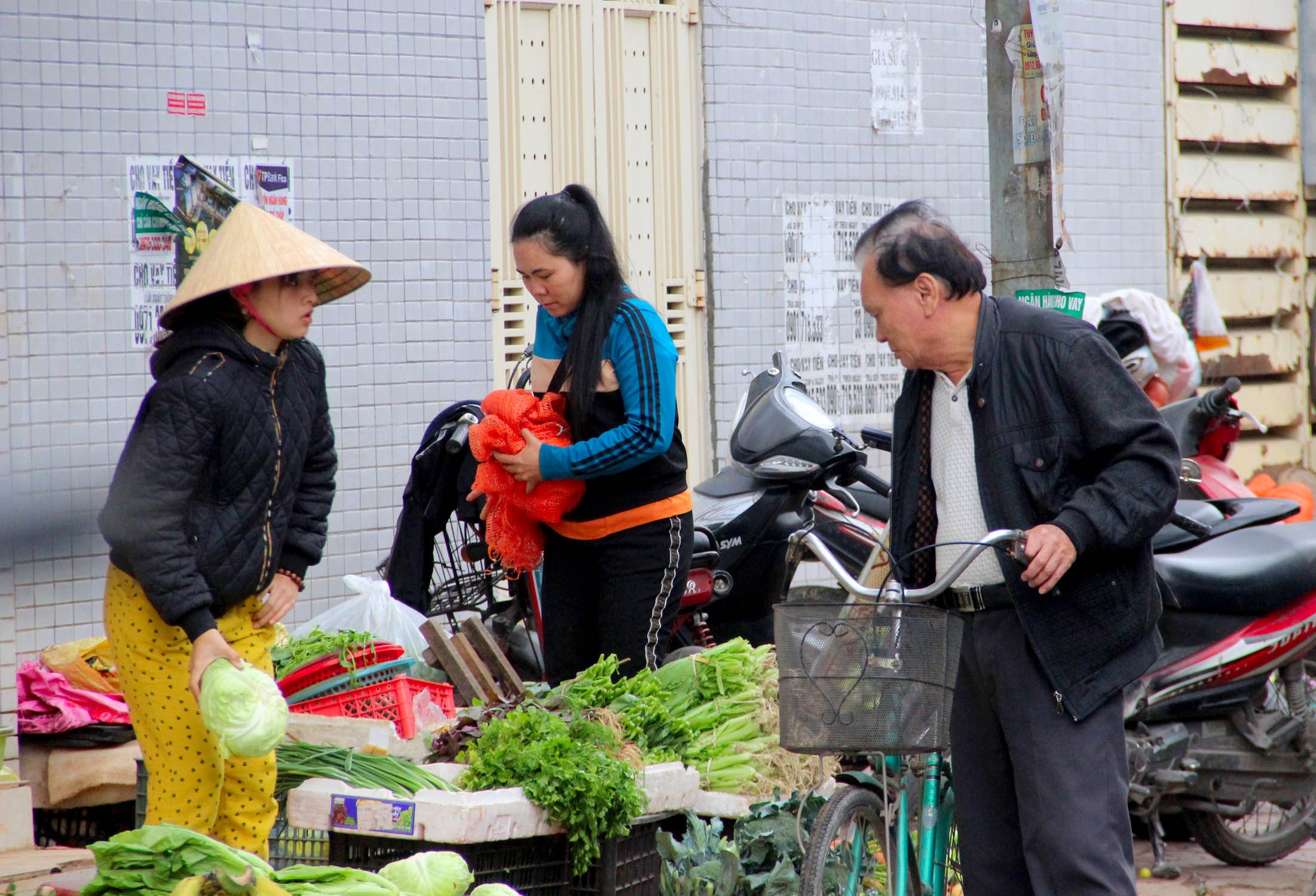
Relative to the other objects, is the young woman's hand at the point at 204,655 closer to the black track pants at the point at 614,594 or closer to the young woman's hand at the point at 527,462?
the young woman's hand at the point at 527,462

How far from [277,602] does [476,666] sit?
1.21 meters

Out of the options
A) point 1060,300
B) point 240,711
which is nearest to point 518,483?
point 240,711

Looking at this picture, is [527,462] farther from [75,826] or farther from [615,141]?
[615,141]

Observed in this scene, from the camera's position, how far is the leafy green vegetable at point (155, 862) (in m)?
2.77

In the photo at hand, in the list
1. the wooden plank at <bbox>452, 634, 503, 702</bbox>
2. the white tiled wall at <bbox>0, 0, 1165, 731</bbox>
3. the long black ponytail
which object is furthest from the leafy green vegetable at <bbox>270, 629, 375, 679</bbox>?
the long black ponytail

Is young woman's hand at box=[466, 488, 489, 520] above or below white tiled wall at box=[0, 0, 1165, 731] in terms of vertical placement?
below

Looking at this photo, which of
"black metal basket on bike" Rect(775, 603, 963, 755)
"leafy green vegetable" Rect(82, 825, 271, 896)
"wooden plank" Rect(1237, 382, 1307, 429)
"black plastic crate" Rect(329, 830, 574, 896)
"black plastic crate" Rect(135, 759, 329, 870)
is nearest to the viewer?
"leafy green vegetable" Rect(82, 825, 271, 896)

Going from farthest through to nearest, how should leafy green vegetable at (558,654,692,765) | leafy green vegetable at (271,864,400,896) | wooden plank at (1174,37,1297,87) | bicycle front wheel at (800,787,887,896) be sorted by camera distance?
1. wooden plank at (1174,37,1297,87)
2. leafy green vegetable at (558,654,692,765)
3. bicycle front wheel at (800,787,887,896)
4. leafy green vegetable at (271,864,400,896)

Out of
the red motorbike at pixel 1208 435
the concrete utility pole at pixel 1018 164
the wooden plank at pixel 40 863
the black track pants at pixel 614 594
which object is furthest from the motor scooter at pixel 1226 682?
the wooden plank at pixel 40 863

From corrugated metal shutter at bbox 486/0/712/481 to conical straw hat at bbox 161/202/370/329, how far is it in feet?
12.2

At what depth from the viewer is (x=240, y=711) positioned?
3174mm

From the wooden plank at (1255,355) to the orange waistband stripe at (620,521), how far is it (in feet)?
22.9

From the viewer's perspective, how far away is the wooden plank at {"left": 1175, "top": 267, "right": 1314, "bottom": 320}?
1035 cm

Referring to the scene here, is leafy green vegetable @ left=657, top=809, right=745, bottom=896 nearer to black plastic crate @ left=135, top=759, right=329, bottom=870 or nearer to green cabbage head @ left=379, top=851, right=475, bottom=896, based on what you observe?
green cabbage head @ left=379, top=851, right=475, bottom=896
